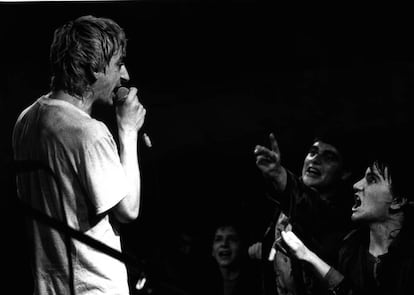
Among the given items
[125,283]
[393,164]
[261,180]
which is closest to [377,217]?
[393,164]

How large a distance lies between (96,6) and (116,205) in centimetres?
131

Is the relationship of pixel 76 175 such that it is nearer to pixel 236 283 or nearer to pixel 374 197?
pixel 236 283

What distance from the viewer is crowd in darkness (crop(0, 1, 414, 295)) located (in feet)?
9.96

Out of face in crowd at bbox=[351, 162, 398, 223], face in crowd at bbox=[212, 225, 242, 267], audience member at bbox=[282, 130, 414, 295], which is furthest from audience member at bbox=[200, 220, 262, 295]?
face in crowd at bbox=[351, 162, 398, 223]

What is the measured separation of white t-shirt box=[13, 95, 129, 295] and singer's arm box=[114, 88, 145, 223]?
0.11ft

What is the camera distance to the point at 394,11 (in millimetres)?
3271

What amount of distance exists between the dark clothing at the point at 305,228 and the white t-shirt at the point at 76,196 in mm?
1131

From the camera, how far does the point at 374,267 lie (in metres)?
2.90

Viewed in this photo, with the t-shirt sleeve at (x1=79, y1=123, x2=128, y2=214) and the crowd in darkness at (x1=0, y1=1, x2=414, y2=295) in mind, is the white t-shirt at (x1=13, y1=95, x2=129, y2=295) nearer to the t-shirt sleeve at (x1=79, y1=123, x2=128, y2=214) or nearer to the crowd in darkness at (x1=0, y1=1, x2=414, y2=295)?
the t-shirt sleeve at (x1=79, y1=123, x2=128, y2=214)

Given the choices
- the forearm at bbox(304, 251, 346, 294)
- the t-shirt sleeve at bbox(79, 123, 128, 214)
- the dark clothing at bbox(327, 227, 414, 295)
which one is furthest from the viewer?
the forearm at bbox(304, 251, 346, 294)

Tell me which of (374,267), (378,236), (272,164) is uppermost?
(272,164)

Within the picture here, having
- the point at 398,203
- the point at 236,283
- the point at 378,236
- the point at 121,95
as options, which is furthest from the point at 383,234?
the point at 121,95

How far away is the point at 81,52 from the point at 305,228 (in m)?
1.34

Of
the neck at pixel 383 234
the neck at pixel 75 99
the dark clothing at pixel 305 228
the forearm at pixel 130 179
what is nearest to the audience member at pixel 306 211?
the dark clothing at pixel 305 228
